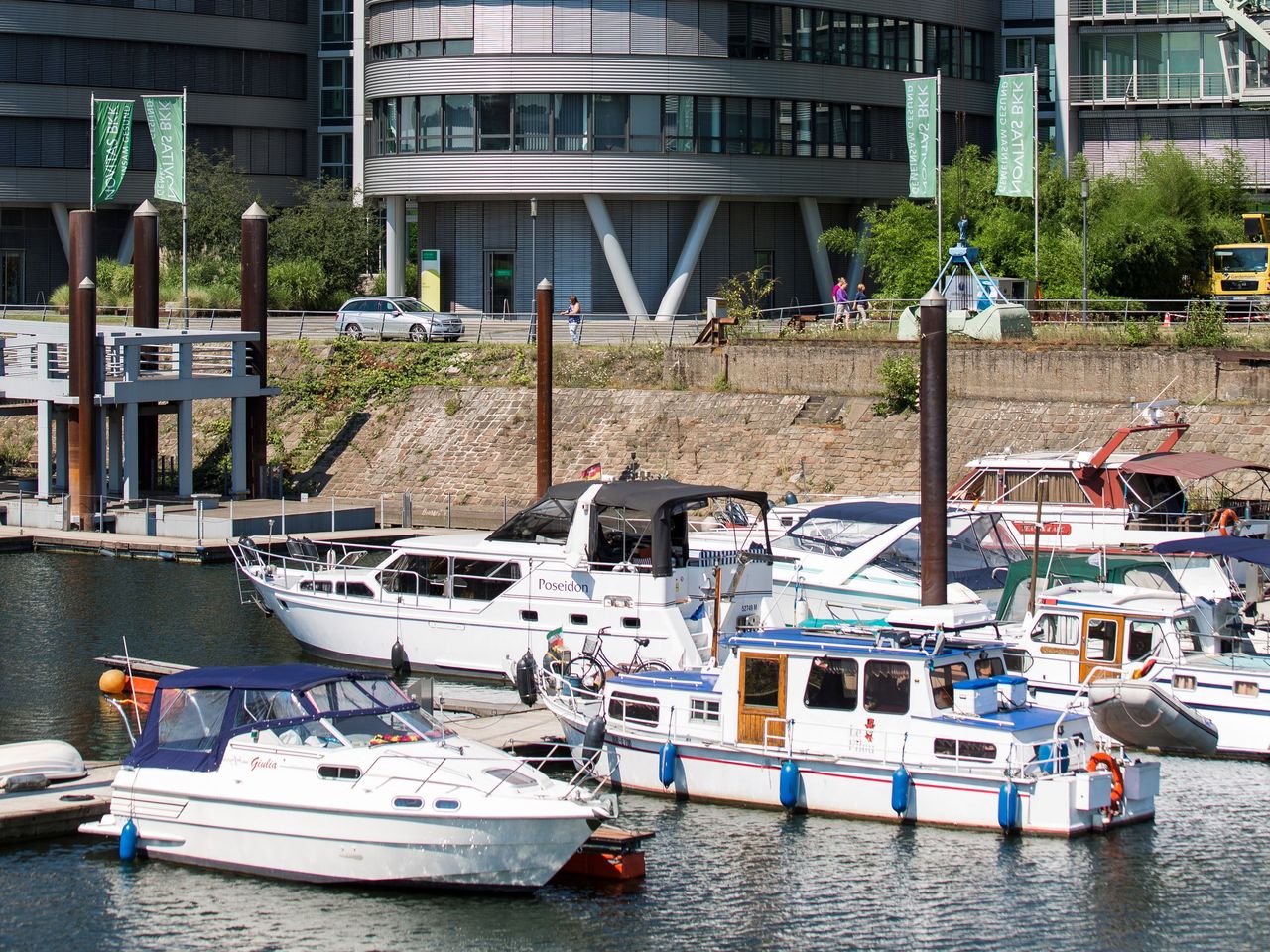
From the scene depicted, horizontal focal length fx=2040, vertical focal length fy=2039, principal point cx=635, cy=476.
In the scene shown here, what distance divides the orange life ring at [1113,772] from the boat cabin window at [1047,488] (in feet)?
49.4

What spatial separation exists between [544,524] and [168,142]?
99.9 ft

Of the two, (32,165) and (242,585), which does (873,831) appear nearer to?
(242,585)

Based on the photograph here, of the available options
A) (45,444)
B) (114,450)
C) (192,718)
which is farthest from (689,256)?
(192,718)

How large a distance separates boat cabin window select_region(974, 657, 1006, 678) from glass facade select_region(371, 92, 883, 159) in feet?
137

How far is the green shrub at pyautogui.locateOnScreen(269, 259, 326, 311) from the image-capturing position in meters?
72.2

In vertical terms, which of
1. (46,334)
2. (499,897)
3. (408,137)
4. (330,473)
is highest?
(408,137)

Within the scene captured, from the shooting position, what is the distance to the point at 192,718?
2225 centimetres

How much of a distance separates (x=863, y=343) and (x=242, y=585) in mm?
17711

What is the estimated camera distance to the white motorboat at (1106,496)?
120 feet

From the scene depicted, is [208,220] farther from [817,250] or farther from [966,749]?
[966,749]

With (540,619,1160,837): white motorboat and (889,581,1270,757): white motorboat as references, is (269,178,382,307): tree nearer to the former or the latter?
(889,581,1270,757): white motorboat

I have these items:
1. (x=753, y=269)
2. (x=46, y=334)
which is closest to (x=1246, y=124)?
(x=753, y=269)

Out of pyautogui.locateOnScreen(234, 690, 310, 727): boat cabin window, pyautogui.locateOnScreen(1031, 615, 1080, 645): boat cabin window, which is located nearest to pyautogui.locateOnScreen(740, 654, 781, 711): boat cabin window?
pyautogui.locateOnScreen(234, 690, 310, 727): boat cabin window

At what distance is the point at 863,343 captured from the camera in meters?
50.5
